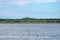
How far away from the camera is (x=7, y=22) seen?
63.3 m

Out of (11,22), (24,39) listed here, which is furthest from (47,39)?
(11,22)

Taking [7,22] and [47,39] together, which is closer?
[47,39]

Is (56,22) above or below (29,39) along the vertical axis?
below

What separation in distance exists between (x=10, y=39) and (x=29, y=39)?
1.60 m

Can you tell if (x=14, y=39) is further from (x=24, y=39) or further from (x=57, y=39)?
(x=57, y=39)

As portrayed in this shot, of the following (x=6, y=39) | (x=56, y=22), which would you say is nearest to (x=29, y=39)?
(x=6, y=39)

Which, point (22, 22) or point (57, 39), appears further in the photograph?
point (22, 22)

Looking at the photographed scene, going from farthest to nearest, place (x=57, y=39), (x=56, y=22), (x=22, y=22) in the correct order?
(x=22, y=22), (x=56, y=22), (x=57, y=39)

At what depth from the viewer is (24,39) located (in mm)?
19625

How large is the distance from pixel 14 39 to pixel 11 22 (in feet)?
150

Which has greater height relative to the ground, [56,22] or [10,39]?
[10,39]

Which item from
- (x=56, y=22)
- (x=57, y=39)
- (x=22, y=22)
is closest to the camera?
(x=57, y=39)

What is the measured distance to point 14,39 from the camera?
19.7 m

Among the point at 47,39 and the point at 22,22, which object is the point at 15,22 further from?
the point at 47,39
